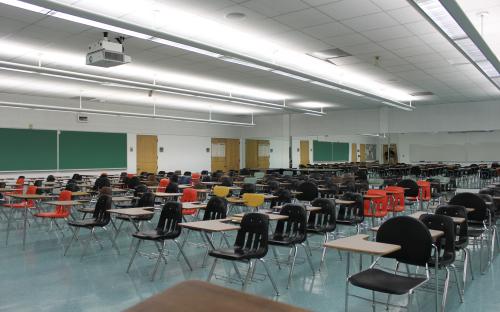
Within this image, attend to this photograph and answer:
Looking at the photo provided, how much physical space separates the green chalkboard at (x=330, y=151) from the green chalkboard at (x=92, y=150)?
38.6ft

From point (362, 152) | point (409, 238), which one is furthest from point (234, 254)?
point (362, 152)

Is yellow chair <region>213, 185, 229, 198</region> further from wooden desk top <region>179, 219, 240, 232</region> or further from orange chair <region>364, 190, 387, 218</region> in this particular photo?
wooden desk top <region>179, 219, 240, 232</region>

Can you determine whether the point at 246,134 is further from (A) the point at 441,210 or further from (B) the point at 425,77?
(A) the point at 441,210

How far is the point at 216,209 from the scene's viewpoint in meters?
6.26

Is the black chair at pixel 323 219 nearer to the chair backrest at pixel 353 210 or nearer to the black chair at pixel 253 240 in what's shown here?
the chair backrest at pixel 353 210

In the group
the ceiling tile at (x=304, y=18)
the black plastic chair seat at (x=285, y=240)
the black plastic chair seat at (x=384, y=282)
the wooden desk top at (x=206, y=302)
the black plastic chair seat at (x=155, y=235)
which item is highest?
the ceiling tile at (x=304, y=18)

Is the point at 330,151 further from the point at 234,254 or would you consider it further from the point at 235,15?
the point at 234,254

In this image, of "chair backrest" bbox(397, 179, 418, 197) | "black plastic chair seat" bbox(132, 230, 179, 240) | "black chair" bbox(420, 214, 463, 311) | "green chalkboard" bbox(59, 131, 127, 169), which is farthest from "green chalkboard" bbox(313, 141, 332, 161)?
"black chair" bbox(420, 214, 463, 311)

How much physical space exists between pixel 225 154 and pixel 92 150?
717 cm

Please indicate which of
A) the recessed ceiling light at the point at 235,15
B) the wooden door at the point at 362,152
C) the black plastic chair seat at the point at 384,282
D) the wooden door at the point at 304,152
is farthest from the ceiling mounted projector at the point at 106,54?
the wooden door at the point at 362,152

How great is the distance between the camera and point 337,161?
26.2 meters

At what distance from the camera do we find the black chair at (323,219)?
6.07 meters

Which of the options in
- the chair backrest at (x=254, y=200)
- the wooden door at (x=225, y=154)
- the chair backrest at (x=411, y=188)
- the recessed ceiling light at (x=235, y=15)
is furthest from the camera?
the wooden door at (x=225, y=154)

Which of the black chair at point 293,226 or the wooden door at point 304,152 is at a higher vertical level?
the wooden door at point 304,152
